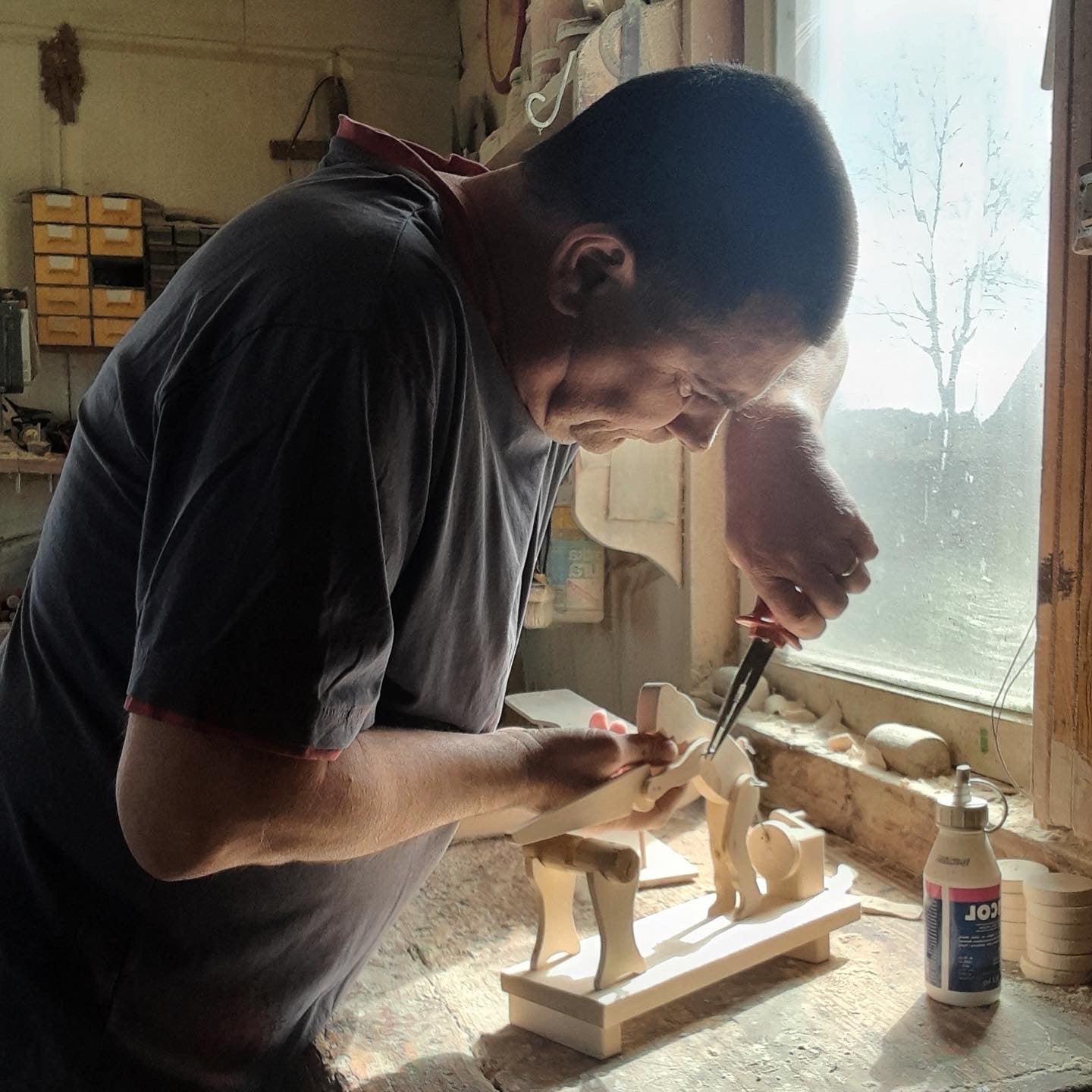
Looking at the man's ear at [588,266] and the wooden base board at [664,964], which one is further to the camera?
the wooden base board at [664,964]

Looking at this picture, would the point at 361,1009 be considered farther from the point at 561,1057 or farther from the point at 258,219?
the point at 258,219

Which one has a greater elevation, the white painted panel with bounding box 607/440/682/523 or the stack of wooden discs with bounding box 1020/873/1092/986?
the white painted panel with bounding box 607/440/682/523

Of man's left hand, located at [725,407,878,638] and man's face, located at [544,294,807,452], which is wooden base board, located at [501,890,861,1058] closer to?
man's left hand, located at [725,407,878,638]

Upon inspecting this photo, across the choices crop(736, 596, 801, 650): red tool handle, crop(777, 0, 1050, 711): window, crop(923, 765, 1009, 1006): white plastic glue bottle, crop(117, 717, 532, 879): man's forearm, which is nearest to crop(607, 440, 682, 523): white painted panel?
crop(777, 0, 1050, 711): window

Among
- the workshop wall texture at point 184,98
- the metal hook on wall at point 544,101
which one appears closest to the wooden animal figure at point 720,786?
the metal hook on wall at point 544,101

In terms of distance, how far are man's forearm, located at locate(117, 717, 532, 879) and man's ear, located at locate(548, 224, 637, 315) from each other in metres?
0.34

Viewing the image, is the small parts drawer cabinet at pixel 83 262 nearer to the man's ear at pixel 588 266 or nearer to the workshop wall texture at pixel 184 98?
the workshop wall texture at pixel 184 98

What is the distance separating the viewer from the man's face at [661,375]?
0.78 metres

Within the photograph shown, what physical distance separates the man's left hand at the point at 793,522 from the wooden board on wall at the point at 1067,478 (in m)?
0.21

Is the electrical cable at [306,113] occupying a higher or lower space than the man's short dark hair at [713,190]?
higher

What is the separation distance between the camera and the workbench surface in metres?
0.87

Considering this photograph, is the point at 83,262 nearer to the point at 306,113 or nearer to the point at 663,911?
the point at 306,113

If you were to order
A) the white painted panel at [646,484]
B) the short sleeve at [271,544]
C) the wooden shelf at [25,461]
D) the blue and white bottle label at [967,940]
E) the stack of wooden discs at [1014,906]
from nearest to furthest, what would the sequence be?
the short sleeve at [271,544], the blue and white bottle label at [967,940], the stack of wooden discs at [1014,906], the white painted panel at [646,484], the wooden shelf at [25,461]

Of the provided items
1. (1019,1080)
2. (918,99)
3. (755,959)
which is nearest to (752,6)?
(918,99)
